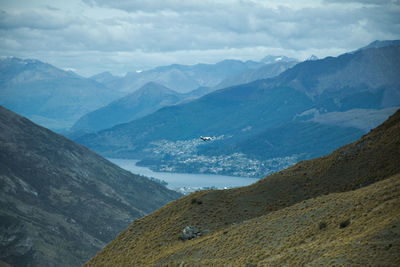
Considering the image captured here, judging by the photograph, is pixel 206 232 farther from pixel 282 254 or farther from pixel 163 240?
pixel 282 254

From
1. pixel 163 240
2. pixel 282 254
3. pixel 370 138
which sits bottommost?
pixel 163 240

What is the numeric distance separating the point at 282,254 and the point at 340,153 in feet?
136

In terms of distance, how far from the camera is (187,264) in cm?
6356

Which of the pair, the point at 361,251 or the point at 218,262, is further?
the point at 218,262

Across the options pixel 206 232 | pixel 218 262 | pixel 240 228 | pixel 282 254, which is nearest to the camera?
pixel 282 254

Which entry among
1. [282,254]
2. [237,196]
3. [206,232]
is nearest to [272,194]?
[237,196]

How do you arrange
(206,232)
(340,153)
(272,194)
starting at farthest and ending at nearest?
1. (340,153)
2. (272,194)
3. (206,232)

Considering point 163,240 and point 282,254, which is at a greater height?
point 282,254

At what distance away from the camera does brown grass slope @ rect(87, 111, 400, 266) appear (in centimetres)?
7369

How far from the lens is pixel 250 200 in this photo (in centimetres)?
8325

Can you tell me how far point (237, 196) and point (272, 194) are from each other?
5586mm

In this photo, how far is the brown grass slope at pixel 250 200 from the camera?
242ft

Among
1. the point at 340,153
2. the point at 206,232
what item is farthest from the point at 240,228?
the point at 340,153

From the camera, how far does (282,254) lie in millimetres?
52531
